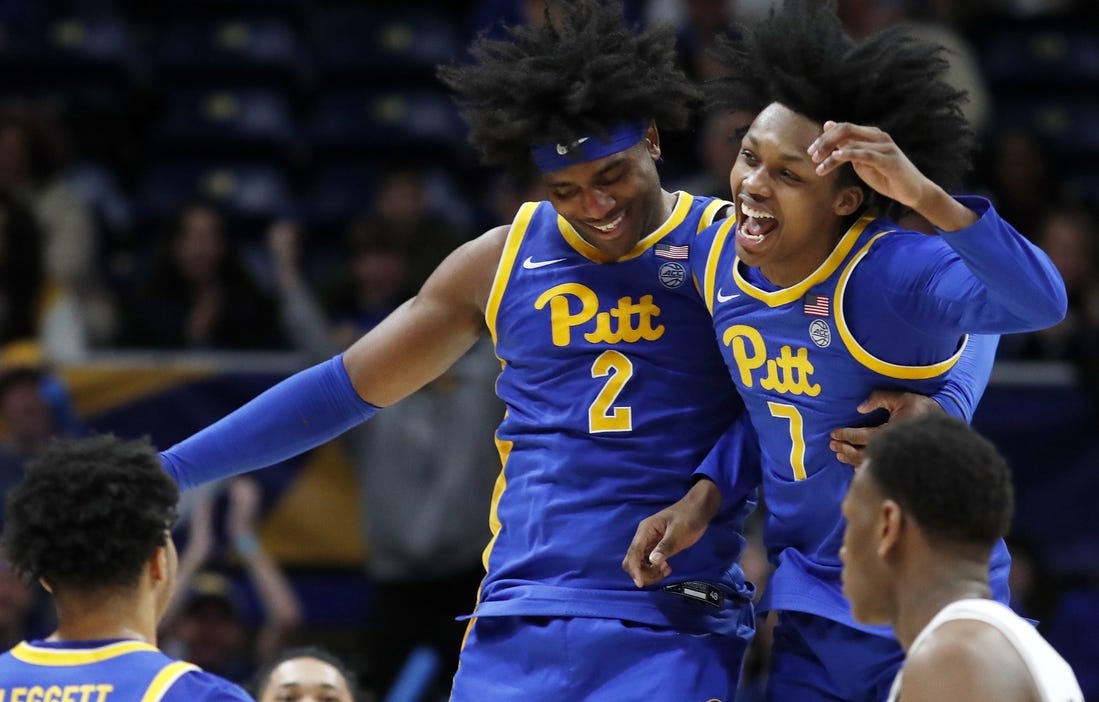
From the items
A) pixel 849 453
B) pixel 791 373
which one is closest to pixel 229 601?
pixel 791 373

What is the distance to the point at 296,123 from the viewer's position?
9992mm

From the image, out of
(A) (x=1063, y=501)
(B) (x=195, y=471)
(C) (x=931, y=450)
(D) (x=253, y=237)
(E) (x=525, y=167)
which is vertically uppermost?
(E) (x=525, y=167)

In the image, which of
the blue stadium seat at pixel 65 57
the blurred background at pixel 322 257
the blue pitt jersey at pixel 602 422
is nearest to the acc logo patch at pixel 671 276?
the blue pitt jersey at pixel 602 422

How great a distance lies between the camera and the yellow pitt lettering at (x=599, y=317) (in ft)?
13.5

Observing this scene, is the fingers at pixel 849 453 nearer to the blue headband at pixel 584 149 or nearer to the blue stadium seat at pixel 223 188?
the blue headband at pixel 584 149

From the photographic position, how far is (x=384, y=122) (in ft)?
31.6

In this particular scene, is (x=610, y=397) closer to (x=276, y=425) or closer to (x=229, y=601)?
(x=276, y=425)

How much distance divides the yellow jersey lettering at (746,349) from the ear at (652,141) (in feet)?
1.74

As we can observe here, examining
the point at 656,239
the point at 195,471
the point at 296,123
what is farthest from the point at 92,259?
the point at 656,239

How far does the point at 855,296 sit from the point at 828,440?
0.32m

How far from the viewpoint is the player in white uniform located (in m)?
3.00

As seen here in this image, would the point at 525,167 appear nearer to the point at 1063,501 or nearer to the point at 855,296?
the point at 855,296

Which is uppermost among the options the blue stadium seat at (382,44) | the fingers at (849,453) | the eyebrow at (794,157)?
the eyebrow at (794,157)

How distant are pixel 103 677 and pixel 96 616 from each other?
0.15 metres
